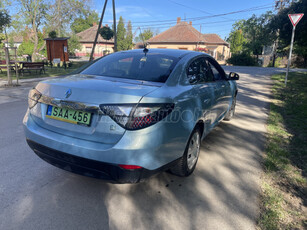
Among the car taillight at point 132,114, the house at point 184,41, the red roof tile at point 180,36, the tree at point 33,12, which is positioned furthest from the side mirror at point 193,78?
the red roof tile at point 180,36

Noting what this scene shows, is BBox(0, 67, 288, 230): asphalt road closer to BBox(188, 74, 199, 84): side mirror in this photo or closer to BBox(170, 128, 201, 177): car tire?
BBox(170, 128, 201, 177): car tire

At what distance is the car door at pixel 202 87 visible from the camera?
307cm

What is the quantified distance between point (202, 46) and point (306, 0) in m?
34.0

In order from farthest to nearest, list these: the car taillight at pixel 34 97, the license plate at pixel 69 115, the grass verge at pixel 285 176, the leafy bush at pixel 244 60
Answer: the leafy bush at pixel 244 60 → the car taillight at pixel 34 97 → the grass verge at pixel 285 176 → the license plate at pixel 69 115

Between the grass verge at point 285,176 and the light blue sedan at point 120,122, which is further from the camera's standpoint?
the grass verge at point 285,176

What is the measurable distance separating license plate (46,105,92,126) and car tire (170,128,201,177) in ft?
3.88

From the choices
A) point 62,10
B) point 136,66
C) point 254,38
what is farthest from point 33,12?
point 254,38

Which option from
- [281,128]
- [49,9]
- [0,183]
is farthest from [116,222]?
[49,9]

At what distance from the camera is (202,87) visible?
3266 mm

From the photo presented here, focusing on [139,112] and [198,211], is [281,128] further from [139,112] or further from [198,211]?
[139,112]

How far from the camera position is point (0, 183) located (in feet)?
9.45

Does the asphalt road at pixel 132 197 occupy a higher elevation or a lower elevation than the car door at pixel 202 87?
lower

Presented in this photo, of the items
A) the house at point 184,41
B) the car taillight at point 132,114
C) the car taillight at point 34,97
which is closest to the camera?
the car taillight at point 132,114

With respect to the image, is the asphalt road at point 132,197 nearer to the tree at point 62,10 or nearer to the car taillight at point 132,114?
the car taillight at point 132,114
